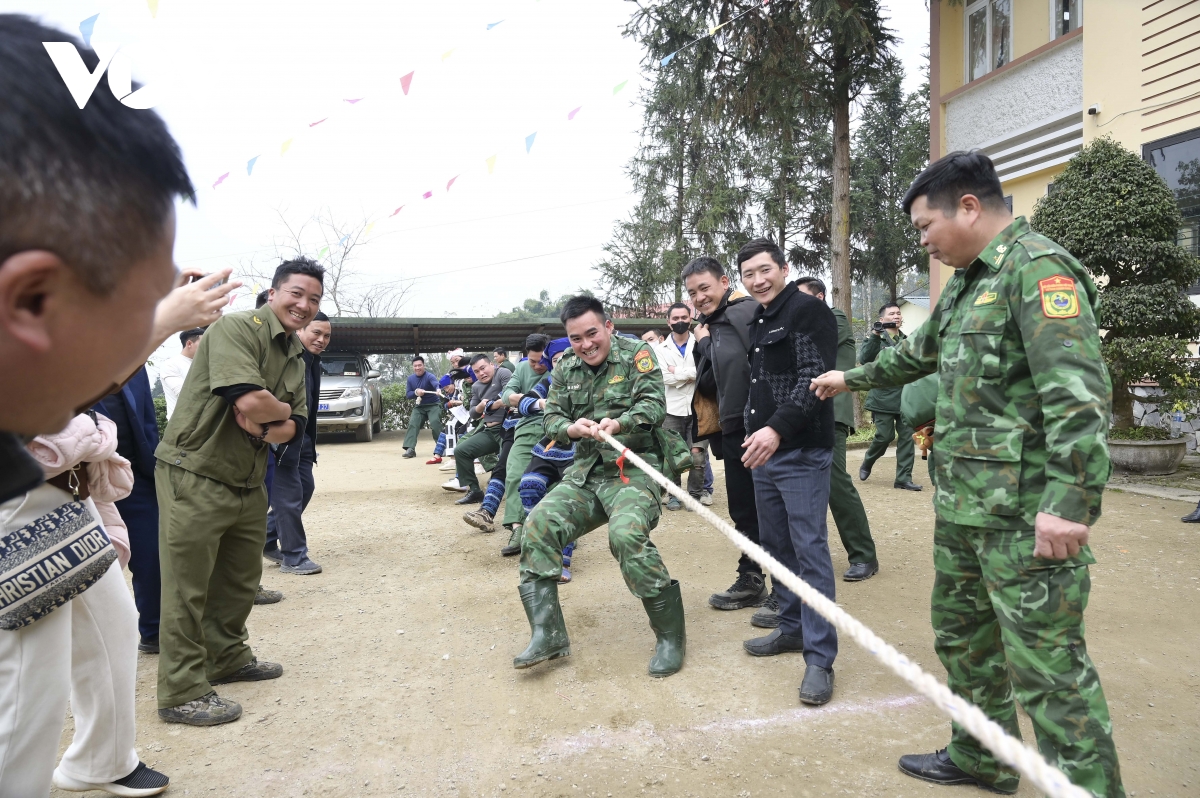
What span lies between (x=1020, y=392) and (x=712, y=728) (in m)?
1.86

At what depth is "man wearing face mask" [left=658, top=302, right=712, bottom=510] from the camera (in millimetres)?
7727

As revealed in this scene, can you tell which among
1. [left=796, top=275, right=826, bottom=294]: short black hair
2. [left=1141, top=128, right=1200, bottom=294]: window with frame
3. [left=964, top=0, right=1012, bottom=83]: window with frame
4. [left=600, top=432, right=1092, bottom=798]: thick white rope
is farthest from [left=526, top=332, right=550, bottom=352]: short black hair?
[left=964, top=0, right=1012, bottom=83]: window with frame

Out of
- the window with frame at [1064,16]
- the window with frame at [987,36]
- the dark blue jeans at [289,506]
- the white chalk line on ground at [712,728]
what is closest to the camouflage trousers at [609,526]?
the white chalk line on ground at [712,728]

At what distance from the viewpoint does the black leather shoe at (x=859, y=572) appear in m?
5.11

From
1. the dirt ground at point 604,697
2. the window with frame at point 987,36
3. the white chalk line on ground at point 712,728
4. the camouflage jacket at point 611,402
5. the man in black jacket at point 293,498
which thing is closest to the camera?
the dirt ground at point 604,697

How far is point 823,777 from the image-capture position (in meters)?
2.73

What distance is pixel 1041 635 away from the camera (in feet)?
7.13

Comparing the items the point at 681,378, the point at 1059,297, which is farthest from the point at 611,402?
the point at 681,378

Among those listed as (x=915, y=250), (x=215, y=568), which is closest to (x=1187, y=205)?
(x=215, y=568)

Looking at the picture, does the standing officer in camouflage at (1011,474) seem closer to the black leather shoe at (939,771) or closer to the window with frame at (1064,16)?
the black leather shoe at (939,771)

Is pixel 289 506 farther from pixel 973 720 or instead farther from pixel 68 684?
pixel 973 720

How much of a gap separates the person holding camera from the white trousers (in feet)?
23.1

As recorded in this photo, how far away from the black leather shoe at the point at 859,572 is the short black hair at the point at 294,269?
156 inches

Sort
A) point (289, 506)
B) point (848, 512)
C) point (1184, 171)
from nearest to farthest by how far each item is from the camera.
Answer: point (848, 512), point (289, 506), point (1184, 171)
